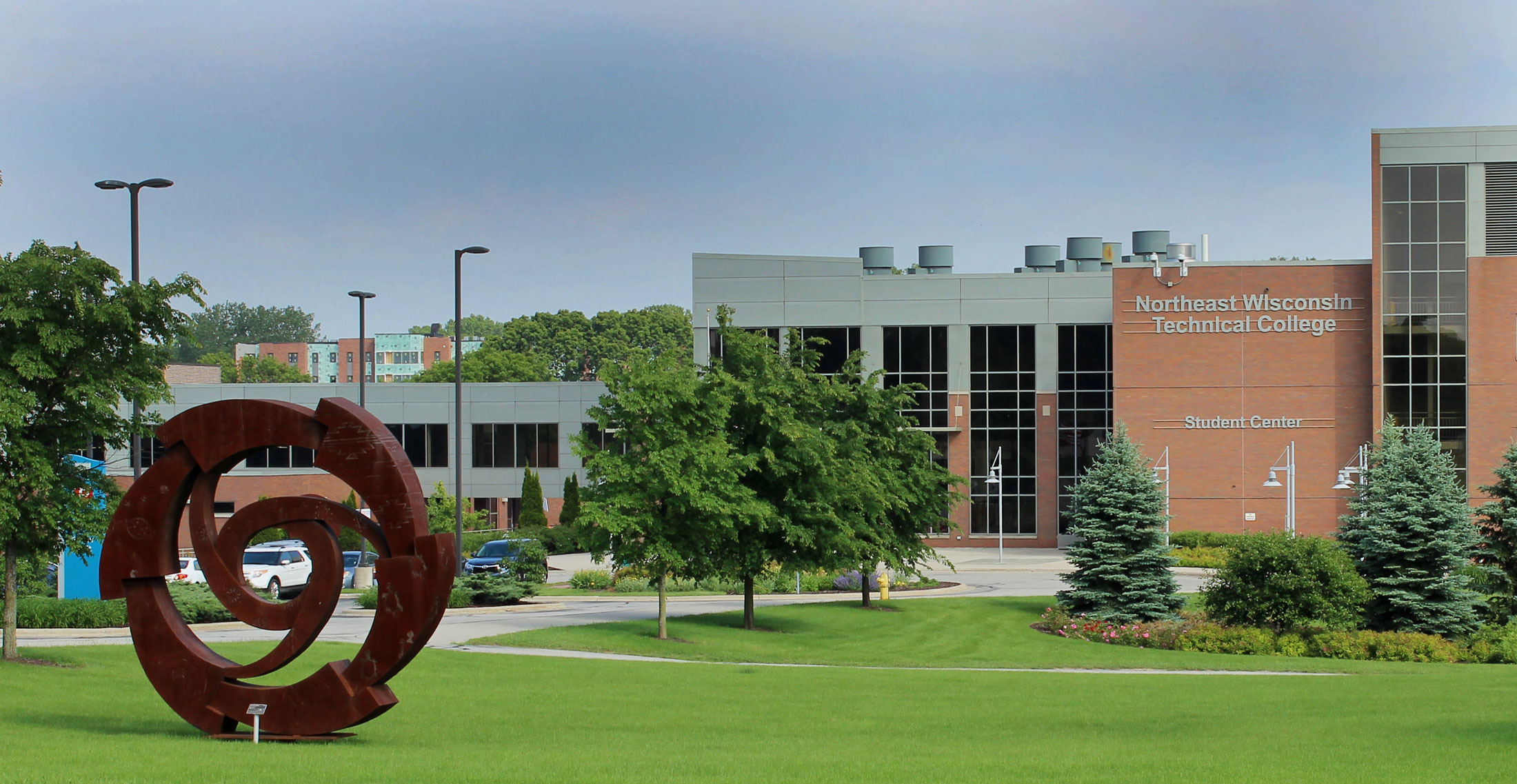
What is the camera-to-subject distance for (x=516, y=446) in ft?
212

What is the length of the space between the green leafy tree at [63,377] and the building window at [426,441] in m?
45.0

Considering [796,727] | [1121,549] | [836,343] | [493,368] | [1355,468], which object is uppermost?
[493,368]

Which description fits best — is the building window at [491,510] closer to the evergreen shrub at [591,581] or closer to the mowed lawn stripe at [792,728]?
the evergreen shrub at [591,581]

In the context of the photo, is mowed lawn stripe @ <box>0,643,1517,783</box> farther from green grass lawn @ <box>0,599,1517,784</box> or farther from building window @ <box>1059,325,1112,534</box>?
building window @ <box>1059,325,1112,534</box>

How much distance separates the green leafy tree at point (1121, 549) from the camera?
30.3 m

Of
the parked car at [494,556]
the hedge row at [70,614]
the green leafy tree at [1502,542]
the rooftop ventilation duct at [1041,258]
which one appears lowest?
the parked car at [494,556]

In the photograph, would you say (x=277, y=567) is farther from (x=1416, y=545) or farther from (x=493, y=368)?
(x=493, y=368)

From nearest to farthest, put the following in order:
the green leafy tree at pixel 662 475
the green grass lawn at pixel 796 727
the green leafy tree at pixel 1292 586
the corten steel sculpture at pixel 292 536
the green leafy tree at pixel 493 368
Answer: the green grass lawn at pixel 796 727
the corten steel sculpture at pixel 292 536
the green leafy tree at pixel 662 475
the green leafy tree at pixel 1292 586
the green leafy tree at pixel 493 368

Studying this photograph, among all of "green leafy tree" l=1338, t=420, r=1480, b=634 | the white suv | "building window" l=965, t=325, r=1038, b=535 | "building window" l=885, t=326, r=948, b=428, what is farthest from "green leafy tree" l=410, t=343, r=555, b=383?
"green leafy tree" l=1338, t=420, r=1480, b=634

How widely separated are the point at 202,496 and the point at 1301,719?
1217 cm

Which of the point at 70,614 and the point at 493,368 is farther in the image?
the point at 493,368

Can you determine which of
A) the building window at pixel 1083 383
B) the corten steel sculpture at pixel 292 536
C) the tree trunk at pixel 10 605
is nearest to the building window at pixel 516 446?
the building window at pixel 1083 383

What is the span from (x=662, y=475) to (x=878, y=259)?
139 ft

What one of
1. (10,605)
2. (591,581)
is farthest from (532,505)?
(10,605)
